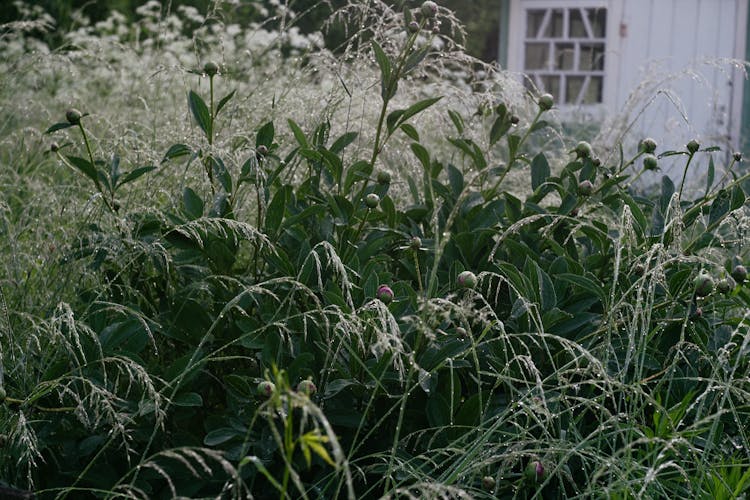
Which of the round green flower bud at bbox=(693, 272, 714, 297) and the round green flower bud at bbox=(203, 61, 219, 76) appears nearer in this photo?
the round green flower bud at bbox=(693, 272, 714, 297)

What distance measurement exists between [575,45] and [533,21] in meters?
0.36

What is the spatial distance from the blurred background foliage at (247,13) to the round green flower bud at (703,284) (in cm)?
76

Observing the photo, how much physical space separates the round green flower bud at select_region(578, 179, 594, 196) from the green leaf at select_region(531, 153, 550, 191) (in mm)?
166

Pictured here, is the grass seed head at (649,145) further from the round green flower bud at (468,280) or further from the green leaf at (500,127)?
the round green flower bud at (468,280)

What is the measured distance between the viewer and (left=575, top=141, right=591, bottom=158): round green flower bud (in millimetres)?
1760

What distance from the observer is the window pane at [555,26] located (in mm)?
6875

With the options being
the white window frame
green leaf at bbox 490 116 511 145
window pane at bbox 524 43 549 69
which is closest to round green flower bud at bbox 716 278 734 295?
green leaf at bbox 490 116 511 145

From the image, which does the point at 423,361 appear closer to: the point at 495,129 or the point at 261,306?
the point at 261,306

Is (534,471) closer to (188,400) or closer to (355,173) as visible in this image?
(188,400)

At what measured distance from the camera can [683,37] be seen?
20.8 feet

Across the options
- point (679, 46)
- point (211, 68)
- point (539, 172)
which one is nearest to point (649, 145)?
point (539, 172)

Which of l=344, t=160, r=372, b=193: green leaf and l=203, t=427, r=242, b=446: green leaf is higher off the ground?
l=344, t=160, r=372, b=193: green leaf

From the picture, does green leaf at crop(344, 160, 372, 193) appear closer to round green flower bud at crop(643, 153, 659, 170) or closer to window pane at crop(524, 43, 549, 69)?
round green flower bud at crop(643, 153, 659, 170)

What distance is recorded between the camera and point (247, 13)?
835cm
